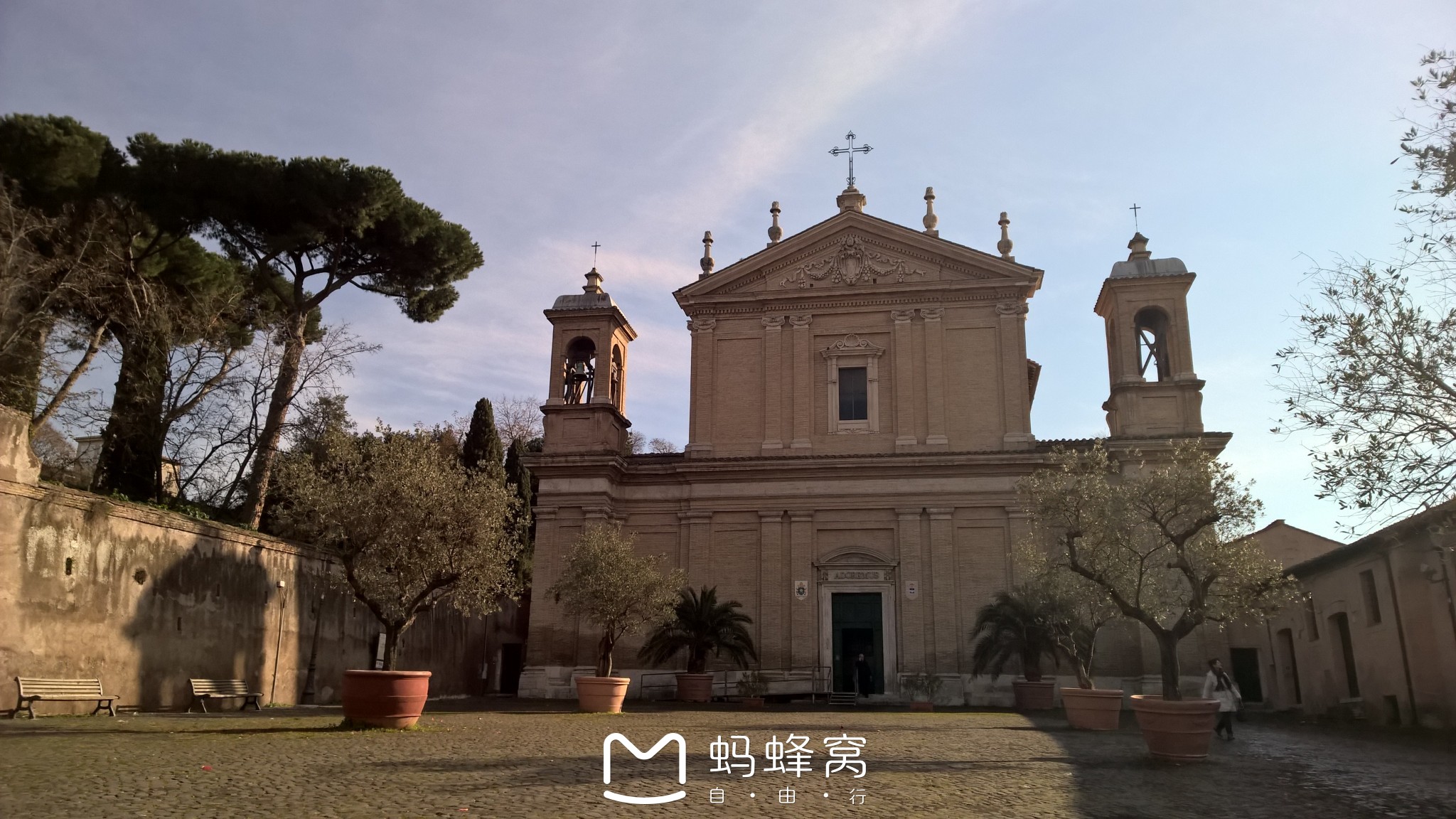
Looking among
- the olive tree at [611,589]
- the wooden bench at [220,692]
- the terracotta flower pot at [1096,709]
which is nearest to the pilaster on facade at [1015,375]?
the olive tree at [611,589]

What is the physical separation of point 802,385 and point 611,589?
345 inches

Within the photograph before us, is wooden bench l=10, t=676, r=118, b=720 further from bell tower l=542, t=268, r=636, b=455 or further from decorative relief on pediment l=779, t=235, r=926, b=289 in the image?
decorative relief on pediment l=779, t=235, r=926, b=289

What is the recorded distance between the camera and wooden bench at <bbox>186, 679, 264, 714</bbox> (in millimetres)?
15727

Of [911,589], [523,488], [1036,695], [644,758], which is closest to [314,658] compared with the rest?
[644,758]

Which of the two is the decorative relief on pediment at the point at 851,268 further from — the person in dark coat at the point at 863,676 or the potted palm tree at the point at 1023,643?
the person in dark coat at the point at 863,676

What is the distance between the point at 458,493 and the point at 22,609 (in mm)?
5782

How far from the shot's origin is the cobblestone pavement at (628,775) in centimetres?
707

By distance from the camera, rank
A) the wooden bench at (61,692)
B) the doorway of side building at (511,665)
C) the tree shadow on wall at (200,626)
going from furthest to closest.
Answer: the doorway of side building at (511,665), the tree shadow on wall at (200,626), the wooden bench at (61,692)

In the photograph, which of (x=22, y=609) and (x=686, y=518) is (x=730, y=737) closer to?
(x=22, y=609)

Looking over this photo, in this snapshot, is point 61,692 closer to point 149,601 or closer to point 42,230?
point 149,601

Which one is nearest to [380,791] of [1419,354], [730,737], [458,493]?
[730,737]

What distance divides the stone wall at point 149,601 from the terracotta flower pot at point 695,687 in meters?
7.00

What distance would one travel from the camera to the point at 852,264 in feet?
84.7

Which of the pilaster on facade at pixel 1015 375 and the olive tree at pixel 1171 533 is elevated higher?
the pilaster on facade at pixel 1015 375
